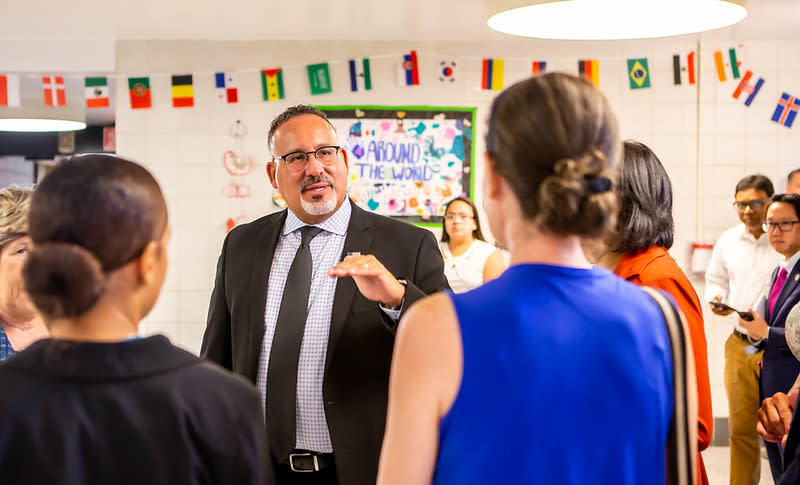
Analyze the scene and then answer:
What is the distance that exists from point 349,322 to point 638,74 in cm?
451

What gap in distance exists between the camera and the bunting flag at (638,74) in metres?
5.98

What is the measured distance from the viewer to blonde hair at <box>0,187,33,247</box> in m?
1.98

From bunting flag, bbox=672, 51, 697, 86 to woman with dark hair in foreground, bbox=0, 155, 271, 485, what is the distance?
5609 millimetres

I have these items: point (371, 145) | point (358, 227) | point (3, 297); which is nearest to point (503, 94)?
point (358, 227)

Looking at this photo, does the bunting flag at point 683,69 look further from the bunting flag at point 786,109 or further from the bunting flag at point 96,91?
the bunting flag at point 96,91

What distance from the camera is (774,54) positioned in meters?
6.01

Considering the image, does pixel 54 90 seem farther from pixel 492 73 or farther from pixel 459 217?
pixel 492 73

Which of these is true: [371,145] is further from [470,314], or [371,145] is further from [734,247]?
[470,314]

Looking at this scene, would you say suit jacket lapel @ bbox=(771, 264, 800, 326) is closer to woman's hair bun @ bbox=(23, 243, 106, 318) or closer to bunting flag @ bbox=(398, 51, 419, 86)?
bunting flag @ bbox=(398, 51, 419, 86)

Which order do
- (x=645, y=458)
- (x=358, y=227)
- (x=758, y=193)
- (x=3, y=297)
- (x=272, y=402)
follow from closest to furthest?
1. (x=645, y=458)
2. (x=3, y=297)
3. (x=272, y=402)
4. (x=358, y=227)
5. (x=758, y=193)

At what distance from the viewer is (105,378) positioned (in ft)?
3.27

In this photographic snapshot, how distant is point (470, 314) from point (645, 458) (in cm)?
Answer: 33

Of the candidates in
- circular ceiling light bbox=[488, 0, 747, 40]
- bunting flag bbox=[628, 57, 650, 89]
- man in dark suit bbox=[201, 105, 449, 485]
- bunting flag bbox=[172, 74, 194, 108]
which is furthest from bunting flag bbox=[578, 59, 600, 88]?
man in dark suit bbox=[201, 105, 449, 485]

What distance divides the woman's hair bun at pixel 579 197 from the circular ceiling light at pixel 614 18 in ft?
3.85
